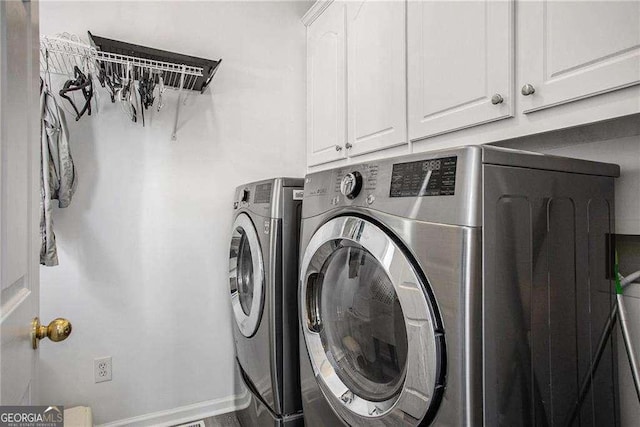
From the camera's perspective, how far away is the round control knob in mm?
1012

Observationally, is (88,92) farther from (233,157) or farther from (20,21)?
(20,21)

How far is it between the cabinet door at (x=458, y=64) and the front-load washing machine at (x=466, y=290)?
0.36 meters

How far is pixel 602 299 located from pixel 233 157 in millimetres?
1836

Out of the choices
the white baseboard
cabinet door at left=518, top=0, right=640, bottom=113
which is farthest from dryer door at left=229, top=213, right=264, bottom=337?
cabinet door at left=518, top=0, right=640, bottom=113

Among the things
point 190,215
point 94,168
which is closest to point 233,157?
point 190,215

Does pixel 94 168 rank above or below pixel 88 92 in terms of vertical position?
below

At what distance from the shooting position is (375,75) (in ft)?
5.50

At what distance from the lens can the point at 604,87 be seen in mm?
912

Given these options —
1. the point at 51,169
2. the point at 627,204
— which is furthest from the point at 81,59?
the point at 627,204

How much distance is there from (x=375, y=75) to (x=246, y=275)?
1.13 m

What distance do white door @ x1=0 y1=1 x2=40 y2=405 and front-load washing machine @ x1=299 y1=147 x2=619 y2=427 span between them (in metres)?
0.71

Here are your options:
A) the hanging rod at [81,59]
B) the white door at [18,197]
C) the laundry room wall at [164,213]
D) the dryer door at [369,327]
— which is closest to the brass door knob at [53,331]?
the white door at [18,197]

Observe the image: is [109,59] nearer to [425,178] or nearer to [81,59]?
Result: [81,59]

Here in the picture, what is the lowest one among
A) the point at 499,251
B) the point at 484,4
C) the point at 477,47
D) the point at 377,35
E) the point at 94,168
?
the point at 499,251
